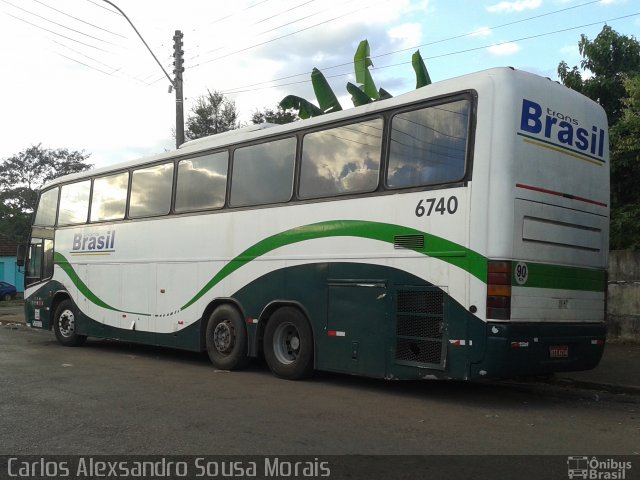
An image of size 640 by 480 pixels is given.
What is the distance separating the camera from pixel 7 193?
53.6 m

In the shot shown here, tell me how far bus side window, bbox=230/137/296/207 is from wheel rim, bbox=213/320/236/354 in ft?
6.50

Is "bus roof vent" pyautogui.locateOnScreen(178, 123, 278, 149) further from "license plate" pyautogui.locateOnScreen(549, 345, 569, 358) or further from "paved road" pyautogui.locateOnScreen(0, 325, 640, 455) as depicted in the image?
"license plate" pyautogui.locateOnScreen(549, 345, 569, 358)

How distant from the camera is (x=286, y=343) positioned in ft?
31.3

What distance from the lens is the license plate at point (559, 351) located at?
7.38 metres

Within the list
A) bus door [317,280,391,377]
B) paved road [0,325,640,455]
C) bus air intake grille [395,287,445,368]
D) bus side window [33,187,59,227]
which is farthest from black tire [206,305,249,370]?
bus side window [33,187,59,227]

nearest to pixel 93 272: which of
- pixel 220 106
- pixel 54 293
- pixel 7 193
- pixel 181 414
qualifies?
pixel 54 293

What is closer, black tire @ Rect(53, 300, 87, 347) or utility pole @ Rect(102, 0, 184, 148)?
black tire @ Rect(53, 300, 87, 347)

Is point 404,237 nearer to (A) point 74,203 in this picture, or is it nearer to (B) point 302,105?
(B) point 302,105

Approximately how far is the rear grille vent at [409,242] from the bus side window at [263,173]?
213 centimetres

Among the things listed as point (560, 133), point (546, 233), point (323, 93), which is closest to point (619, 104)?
point (323, 93)

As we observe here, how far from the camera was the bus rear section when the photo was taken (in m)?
6.96

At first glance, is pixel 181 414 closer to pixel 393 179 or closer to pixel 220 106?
pixel 393 179

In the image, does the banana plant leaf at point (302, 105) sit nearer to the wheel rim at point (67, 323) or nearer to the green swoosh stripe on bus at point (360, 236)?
the green swoosh stripe on bus at point (360, 236)
